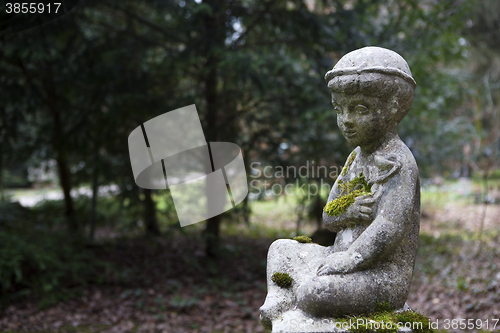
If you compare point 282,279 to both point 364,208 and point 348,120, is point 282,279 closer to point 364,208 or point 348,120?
point 364,208

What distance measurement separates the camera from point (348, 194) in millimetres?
2299

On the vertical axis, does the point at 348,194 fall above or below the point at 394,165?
below

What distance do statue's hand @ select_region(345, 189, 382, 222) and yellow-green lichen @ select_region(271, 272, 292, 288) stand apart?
0.50m

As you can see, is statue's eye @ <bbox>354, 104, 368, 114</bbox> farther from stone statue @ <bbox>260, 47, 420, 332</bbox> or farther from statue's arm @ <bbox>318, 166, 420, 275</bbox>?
statue's arm @ <bbox>318, 166, 420, 275</bbox>

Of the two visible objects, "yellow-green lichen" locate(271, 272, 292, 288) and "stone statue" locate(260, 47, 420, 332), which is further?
"yellow-green lichen" locate(271, 272, 292, 288)

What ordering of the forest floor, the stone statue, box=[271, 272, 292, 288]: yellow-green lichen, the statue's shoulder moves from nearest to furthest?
1. the stone statue
2. the statue's shoulder
3. box=[271, 272, 292, 288]: yellow-green lichen
4. the forest floor

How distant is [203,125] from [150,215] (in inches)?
84.7

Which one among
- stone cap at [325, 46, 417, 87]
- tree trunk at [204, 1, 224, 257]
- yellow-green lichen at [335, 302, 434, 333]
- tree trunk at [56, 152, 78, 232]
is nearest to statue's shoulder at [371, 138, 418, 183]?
stone cap at [325, 46, 417, 87]

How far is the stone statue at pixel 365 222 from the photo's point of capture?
2012 millimetres

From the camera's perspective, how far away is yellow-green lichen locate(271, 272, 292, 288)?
7.32 ft

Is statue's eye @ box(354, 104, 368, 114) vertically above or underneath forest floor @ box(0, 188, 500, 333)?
above

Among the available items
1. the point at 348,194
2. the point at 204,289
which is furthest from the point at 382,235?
A: the point at 204,289

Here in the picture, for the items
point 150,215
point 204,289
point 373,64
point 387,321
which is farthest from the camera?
point 150,215

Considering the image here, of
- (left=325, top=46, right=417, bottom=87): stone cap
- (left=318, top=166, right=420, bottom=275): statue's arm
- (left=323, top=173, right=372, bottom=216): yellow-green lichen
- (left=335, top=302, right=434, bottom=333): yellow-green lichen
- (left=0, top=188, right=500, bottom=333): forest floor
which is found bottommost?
(left=0, top=188, right=500, bottom=333): forest floor
